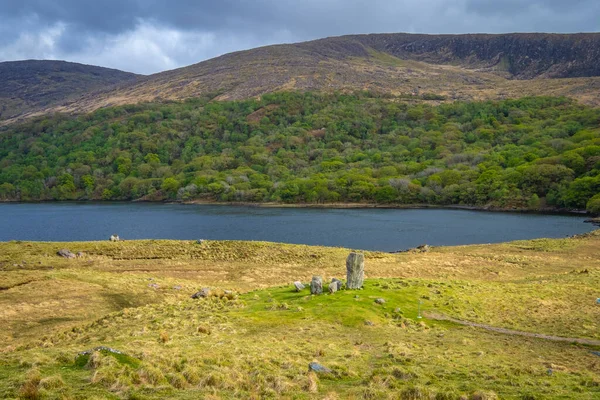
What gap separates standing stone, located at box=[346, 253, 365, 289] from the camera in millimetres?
24719

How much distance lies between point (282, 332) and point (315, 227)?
64641 mm

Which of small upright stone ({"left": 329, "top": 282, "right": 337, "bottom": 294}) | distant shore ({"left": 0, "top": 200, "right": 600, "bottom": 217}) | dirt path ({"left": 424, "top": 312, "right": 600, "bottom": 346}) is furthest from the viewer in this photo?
distant shore ({"left": 0, "top": 200, "right": 600, "bottom": 217})

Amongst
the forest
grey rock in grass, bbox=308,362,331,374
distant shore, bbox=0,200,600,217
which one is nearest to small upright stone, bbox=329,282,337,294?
grey rock in grass, bbox=308,362,331,374

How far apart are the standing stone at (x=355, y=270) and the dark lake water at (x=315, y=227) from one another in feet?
122

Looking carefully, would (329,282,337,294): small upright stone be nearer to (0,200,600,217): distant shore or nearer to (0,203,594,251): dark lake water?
(0,203,594,251): dark lake water

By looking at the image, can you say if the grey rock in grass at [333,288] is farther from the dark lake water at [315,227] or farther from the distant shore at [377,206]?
the distant shore at [377,206]

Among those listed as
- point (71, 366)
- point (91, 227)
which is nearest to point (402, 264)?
point (71, 366)

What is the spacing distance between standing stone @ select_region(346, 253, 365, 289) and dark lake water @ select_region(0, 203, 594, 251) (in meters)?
37.1

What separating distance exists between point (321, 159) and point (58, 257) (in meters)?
143

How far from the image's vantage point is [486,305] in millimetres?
24547

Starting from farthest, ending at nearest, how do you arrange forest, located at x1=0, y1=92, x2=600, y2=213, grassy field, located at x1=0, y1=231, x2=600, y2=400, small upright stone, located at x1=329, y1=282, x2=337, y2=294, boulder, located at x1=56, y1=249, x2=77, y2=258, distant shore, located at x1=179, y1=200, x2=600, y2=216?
1. forest, located at x1=0, y1=92, x2=600, y2=213
2. distant shore, located at x1=179, y1=200, x2=600, y2=216
3. boulder, located at x1=56, y1=249, x2=77, y2=258
4. small upright stone, located at x1=329, y1=282, x2=337, y2=294
5. grassy field, located at x1=0, y1=231, x2=600, y2=400

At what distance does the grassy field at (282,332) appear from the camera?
39.4ft

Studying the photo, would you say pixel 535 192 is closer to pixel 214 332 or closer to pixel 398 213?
pixel 398 213

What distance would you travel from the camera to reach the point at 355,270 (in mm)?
24906
